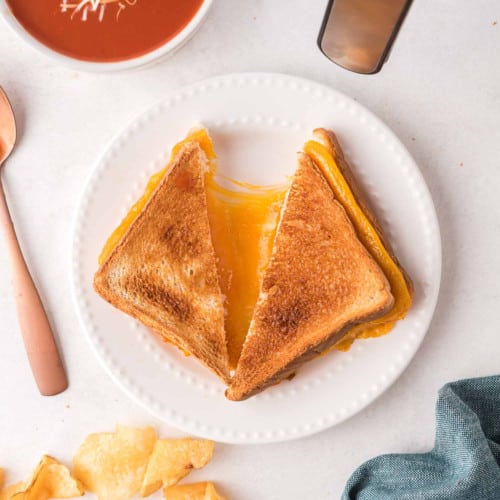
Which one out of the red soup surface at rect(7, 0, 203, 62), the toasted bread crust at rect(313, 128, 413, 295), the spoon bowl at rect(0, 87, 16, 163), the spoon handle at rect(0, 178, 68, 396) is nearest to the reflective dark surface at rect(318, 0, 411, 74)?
the toasted bread crust at rect(313, 128, 413, 295)

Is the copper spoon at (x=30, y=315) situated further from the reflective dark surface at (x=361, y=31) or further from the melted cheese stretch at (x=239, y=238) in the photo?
the reflective dark surface at (x=361, y=31)

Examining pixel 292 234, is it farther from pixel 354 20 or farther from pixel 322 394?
pixel 354 20

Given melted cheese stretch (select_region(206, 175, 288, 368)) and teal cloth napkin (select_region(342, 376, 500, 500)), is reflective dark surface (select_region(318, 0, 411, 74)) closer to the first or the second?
melted cheese stretch (select_region(206, 175, 288, 368))

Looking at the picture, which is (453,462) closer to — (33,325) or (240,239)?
(240,239)

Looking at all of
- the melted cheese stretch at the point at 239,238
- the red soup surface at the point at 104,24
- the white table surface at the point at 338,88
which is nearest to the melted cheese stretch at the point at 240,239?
the melted cheese stretch at the point at 239,238

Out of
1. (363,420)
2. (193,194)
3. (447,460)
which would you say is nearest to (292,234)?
(193,194)
